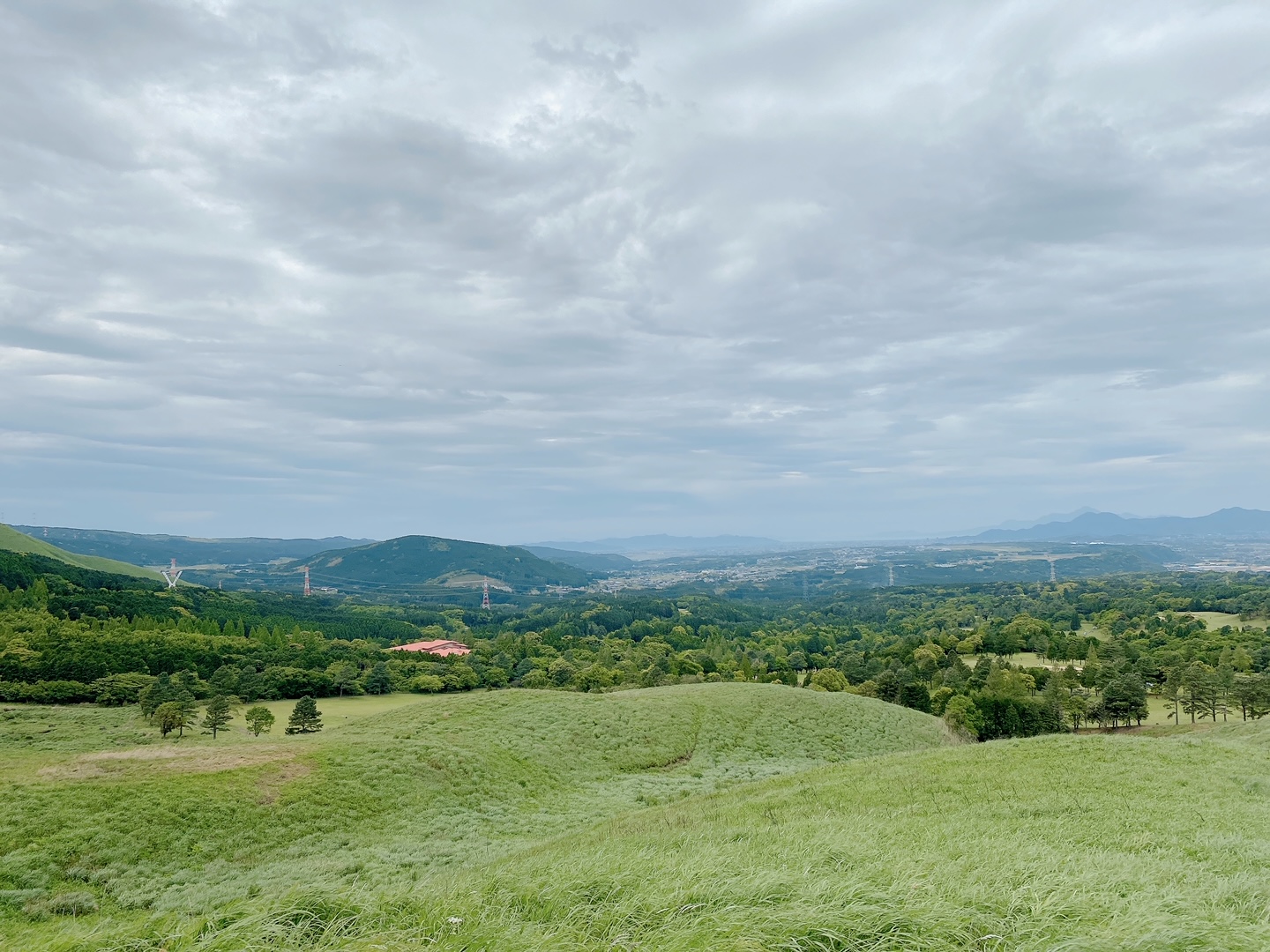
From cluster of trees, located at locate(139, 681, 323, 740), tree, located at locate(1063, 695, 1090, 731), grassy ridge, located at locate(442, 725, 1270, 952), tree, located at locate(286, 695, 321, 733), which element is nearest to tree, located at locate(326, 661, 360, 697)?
cluster of trees, located at locate(139, 681, 323, 740)

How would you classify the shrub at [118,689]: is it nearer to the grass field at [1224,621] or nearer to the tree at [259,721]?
the tree at [259,721]

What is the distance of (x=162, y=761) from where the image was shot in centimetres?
2730

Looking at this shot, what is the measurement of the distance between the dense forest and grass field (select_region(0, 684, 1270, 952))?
559 inches

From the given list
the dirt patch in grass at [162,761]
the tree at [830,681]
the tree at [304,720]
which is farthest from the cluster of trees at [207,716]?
the tree at [830,681]

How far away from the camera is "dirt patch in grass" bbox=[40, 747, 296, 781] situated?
25.2 metres

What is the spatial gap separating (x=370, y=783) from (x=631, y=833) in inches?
581

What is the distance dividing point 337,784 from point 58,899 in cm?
1116

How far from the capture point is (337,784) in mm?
27828

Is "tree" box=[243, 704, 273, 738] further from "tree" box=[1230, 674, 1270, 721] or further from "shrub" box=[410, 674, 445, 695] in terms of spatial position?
"tree" box=[1230, 674, 1270, 721]

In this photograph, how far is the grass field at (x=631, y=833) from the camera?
20.7ft

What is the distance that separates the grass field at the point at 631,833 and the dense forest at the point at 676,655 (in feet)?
46.6

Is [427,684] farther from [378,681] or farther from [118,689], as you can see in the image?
[118,689]

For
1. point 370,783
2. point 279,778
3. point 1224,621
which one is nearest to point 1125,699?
point 370,783

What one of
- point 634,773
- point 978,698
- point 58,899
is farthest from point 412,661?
point 58,899
